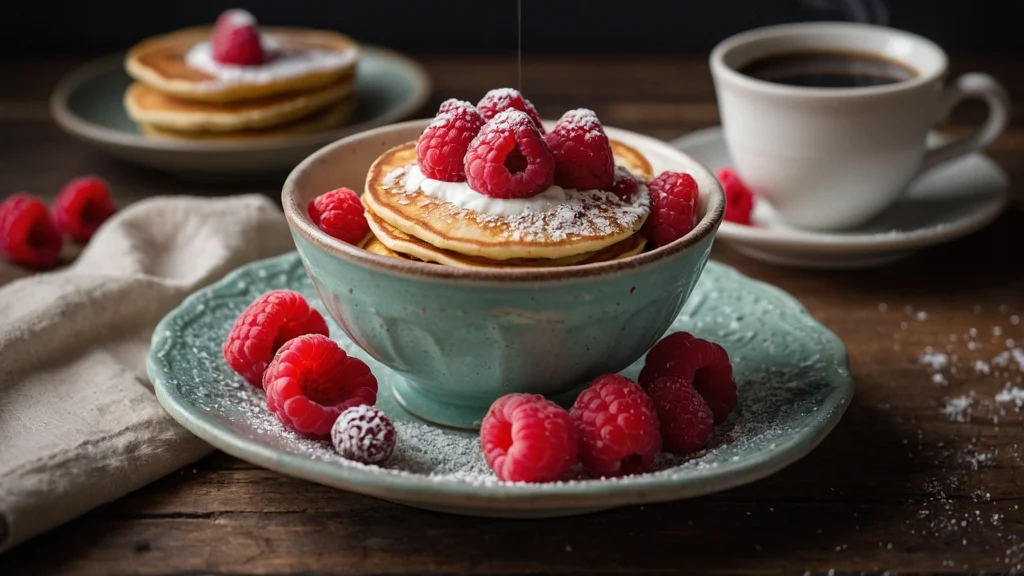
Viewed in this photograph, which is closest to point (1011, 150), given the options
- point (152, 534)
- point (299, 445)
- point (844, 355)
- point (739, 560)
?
point (844, 355)

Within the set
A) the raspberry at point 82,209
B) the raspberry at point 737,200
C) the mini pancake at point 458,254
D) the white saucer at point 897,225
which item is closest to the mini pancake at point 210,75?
the raspberry at point 82,209

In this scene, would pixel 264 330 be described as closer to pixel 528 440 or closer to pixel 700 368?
pixel 528 440

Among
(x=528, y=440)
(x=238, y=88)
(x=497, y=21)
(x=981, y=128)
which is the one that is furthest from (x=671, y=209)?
→ (x=497, y=21)

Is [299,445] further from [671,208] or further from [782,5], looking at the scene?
[782,5]

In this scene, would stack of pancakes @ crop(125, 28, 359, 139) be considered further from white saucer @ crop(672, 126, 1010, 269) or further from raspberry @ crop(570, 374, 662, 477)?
raspberry @ crop(570, 374, 662, 477)

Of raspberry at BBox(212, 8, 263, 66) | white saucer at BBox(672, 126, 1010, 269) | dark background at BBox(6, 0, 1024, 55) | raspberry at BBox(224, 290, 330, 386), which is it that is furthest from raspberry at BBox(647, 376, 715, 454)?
dark background at BBox(6, 0, 1024, 55)
